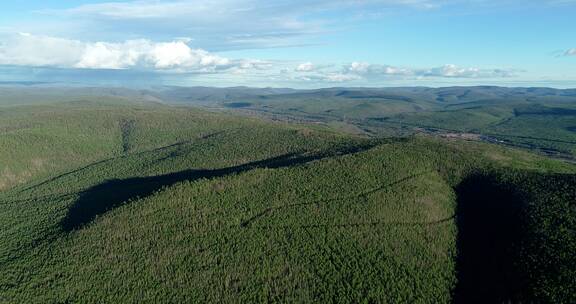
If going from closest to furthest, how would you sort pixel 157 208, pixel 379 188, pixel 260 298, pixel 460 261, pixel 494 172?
pixel 260 298, pixel 460 261, pixel 157 208, pixel 379 188, pixel 494 172

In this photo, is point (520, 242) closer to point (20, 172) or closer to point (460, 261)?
point (460, 261)

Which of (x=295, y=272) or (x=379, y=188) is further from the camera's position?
(x=379, y=188)

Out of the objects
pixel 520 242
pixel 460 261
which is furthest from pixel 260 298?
pixel 520 242

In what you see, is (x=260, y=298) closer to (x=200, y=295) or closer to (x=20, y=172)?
(x=200, y=295)

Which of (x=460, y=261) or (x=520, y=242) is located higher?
(x=520, y=242)

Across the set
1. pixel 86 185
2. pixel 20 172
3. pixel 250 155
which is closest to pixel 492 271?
pixel 250 155

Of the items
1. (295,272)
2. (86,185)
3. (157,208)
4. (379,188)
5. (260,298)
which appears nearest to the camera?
(260,298)
